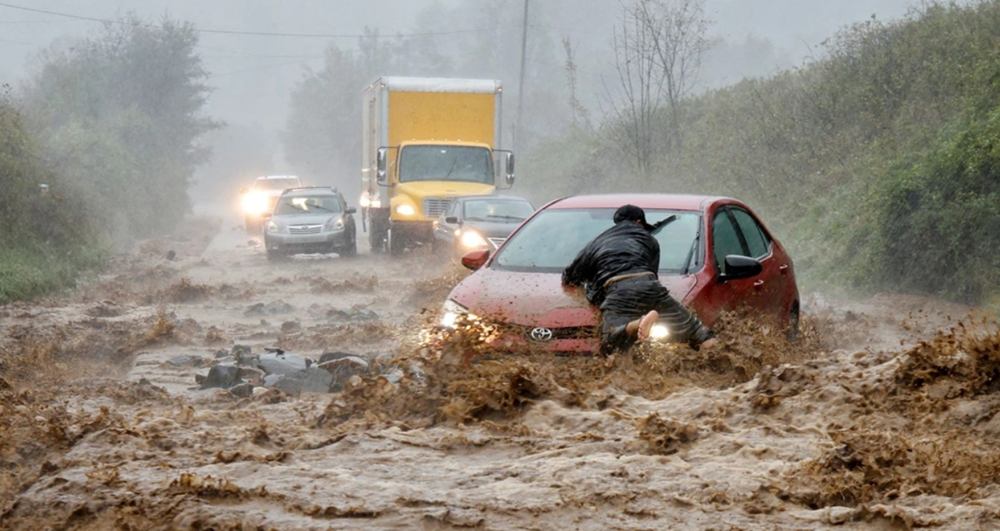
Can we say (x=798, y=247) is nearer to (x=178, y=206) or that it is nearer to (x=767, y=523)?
(x=767, y=523)

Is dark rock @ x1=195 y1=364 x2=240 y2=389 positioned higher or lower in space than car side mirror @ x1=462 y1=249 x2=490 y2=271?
lower

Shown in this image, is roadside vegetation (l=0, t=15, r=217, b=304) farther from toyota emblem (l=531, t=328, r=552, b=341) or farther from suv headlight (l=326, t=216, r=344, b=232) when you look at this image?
toyota emblem (l=531, t=328, r=552, b=341)

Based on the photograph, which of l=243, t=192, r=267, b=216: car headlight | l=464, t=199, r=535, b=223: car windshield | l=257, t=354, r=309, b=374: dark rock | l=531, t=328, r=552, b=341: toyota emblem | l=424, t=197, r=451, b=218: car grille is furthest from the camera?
l=243, t=192, r=267, b=216: car headlight

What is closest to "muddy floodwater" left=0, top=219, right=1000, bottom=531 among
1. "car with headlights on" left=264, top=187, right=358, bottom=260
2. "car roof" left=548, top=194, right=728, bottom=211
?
"car roof" left=548, top=194, right=728, bottom=211

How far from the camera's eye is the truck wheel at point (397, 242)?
2600 cm

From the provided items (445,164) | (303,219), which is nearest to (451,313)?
(445,164)

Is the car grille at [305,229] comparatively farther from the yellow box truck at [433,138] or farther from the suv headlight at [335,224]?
the yellow box truck at [433,138]

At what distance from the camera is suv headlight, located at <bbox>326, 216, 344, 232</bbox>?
27.4 m

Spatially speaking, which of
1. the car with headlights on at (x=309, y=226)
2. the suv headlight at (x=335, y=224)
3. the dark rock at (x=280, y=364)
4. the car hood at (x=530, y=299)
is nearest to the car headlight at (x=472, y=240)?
the car with headlights on at (x=309, y=226)

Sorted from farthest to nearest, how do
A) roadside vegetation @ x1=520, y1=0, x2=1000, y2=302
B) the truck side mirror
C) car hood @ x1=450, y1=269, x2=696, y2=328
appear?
the truck side mirror < roadside vegetation @ x1=520, y1=0, x2=1000, y2=302 < car hood @ x1=450, y1=269, x2=696, y2=328

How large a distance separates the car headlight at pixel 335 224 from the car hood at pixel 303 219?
→ 3.9 inches

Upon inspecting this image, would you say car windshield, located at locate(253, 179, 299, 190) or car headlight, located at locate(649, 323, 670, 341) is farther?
car windshield, located at locate(253, 179, 299, 190)

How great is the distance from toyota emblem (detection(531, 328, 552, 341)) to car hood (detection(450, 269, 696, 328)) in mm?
41

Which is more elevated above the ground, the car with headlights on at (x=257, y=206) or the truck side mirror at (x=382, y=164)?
the truck side mirror at (x=382, y=164)
